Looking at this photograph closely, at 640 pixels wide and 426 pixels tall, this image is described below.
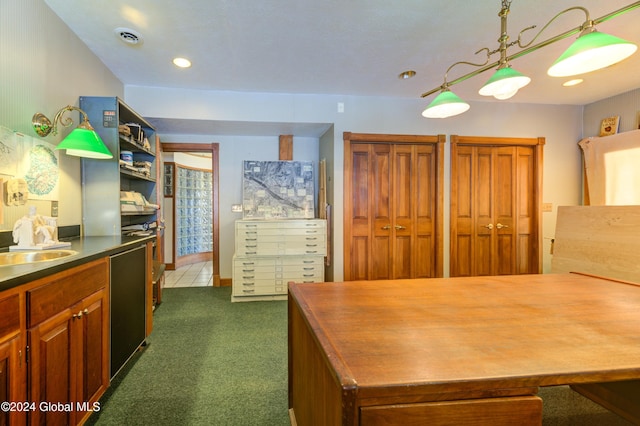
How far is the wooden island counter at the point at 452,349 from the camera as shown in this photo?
2.12 feet

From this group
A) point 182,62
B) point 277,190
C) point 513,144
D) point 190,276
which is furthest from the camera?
point 190,276

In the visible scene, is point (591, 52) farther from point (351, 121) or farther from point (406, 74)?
point (351, 121)

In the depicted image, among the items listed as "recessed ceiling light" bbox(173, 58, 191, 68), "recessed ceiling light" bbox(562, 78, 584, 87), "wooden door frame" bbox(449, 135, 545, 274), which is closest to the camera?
"recessed ceiling light" bbox(173, 58, 191, 68)

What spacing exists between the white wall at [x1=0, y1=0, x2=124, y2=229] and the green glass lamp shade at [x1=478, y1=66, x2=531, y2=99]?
106 inches

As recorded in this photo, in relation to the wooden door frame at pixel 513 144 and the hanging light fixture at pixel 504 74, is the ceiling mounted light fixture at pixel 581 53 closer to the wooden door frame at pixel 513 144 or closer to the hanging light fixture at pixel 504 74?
the hanging light fixture at pixel 504 74

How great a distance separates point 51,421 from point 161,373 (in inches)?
33.0

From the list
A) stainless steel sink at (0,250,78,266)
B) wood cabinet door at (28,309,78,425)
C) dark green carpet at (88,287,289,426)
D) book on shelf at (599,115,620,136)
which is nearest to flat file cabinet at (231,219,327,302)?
dark green carpet at (88,287,289,426)

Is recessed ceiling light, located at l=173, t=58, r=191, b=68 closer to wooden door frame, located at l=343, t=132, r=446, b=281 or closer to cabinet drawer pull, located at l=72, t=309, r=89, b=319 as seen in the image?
wooden door frame, located at l=343, t=132, r=446, b=281

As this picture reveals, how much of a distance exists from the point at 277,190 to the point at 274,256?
1005mm

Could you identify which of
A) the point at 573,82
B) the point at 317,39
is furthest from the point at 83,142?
the point at 573,82

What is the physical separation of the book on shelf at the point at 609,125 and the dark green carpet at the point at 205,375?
181 inches

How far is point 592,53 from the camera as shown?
123 cm

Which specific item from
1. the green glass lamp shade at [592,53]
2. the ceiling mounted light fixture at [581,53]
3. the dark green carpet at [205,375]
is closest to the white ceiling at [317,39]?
the ceiling mounted light fixture at [581,53]

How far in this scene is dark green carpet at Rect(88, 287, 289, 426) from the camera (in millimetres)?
1629
